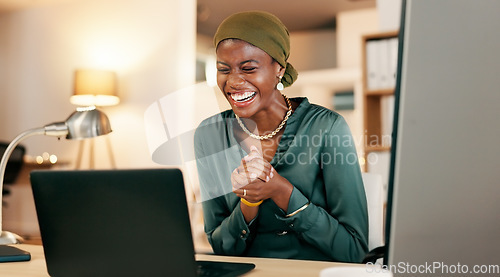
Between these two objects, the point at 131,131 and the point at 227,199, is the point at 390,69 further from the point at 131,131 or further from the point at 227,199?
the point at 131,131

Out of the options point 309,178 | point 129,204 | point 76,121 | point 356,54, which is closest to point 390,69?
point 356,54

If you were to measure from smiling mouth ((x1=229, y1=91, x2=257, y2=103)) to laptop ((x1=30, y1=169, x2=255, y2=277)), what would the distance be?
3.25 feet

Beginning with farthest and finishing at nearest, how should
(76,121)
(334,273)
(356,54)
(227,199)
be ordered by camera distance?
(356,54) → (227,199) → (76,121) → (334,273)

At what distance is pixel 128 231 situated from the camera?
2.35 feet

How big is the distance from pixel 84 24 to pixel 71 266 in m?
3.47

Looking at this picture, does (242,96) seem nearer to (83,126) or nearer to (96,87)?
(83,126)

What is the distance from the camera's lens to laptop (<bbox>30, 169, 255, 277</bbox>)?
2.24ft

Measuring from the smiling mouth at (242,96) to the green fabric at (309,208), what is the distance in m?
0.17

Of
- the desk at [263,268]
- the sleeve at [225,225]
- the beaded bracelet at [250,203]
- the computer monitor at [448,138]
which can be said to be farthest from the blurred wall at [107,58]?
the computer monitor at [448,138]

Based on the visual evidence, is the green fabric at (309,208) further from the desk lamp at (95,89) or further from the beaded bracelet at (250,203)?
the desk lamp at (95,89)

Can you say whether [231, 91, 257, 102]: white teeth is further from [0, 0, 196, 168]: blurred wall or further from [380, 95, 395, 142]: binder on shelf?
[0, 0, 196, 168]: blurred wall

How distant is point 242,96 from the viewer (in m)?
1.71

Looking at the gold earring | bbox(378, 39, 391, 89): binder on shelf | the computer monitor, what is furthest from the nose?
the computer monitor

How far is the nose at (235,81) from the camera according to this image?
5.57 feet
